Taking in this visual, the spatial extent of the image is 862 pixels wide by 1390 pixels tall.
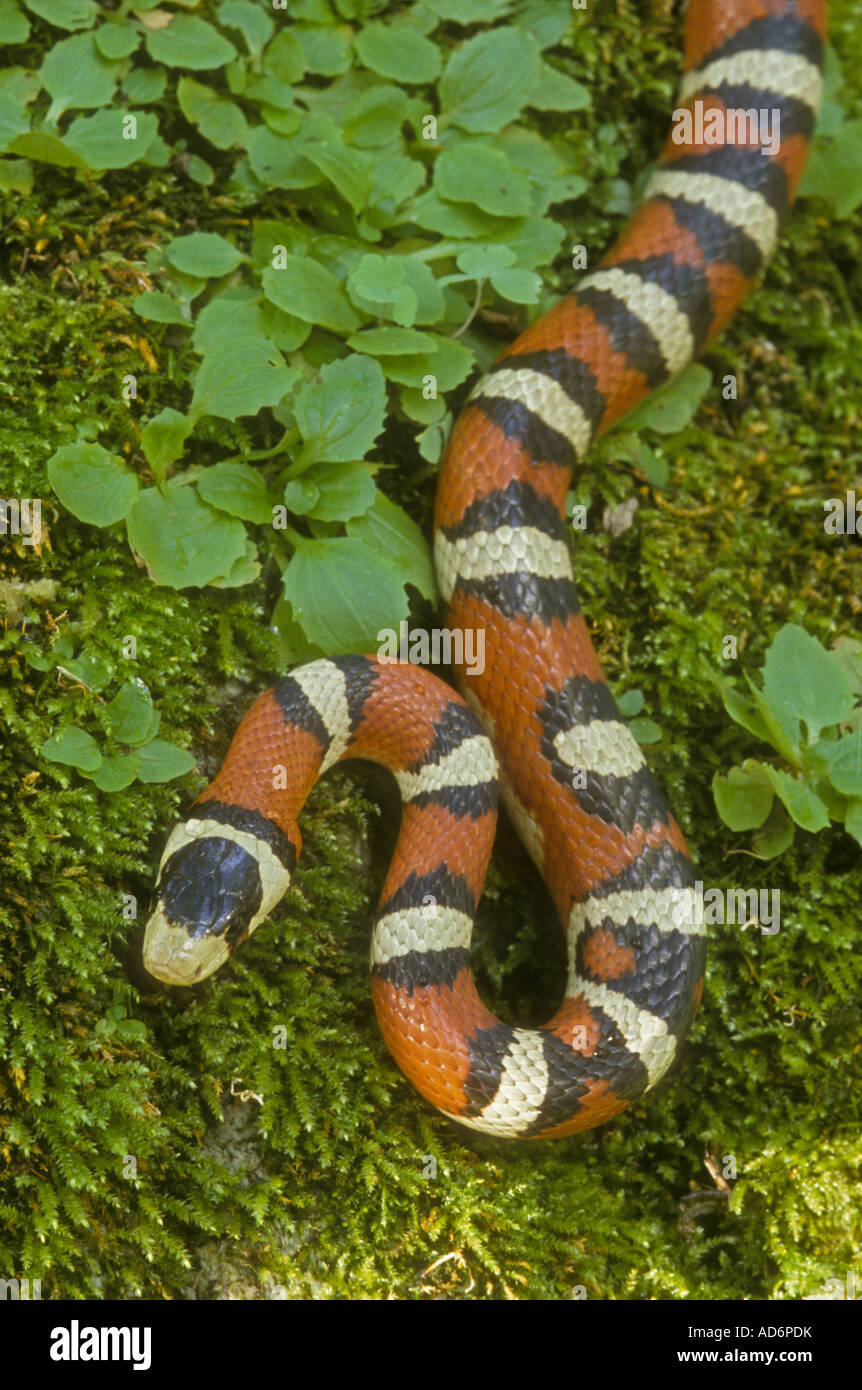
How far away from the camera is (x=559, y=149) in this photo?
15.9ft

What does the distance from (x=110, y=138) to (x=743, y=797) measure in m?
3.36

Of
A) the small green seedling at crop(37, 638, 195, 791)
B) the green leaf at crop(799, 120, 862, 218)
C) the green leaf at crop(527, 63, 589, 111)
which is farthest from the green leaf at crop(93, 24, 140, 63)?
the green leaf at crop(799, 120, 862, 218)

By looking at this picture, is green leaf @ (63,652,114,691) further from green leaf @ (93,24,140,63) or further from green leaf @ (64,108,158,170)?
green leaf @ (93,24,140,63)

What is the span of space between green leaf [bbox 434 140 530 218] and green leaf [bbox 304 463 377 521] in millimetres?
1211

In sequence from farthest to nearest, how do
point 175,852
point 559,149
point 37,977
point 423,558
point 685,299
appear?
1. point 559,149
2. point 685,299
3. point 423,558
4. point 175,852
5. point 37,977

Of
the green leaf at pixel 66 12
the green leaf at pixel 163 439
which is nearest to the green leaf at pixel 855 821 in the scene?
the green leaf at pixel 163 439

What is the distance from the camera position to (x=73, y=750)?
10.9 feet

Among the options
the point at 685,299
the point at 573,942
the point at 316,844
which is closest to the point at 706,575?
the point at 685,299

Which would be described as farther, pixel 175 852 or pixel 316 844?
pixel 316 844

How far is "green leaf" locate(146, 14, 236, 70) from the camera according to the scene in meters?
4.10

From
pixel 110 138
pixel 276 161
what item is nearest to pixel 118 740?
pixel 110 138

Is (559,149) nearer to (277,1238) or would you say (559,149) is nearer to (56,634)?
(56,634)

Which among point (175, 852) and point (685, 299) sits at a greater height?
point (685, 299)

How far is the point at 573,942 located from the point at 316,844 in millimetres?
978
